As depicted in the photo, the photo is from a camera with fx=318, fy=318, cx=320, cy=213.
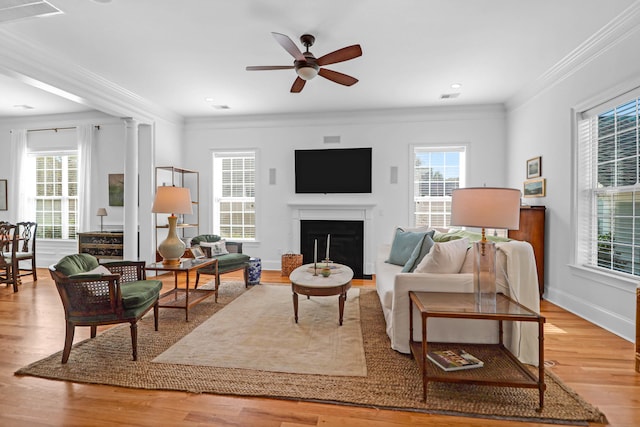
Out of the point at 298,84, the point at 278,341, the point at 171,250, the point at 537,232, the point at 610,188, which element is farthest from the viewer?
the point at 537,232

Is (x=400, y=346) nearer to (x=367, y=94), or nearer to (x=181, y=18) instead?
(x=181, y=18)

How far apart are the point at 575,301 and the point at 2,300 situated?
685cm

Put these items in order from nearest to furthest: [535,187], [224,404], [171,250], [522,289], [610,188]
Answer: [224,404]
[522,289]
[610,188]
[171,250]
[535,187]

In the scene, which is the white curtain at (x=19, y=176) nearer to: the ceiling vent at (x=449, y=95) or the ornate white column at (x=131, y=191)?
the ornate white column at (x=131, y=191)

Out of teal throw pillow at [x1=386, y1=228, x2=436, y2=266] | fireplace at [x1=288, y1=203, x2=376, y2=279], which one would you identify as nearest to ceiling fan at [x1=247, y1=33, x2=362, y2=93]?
teal throw pillow at [x1=386, y1=228, x2=436, y2=266]

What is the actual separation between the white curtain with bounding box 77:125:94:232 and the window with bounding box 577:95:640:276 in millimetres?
7394

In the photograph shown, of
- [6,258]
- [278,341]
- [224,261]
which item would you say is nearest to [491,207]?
[278,341]

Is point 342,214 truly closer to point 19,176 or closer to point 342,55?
point 342,55

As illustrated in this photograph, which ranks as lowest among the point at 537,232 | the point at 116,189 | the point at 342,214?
the point at 537,232

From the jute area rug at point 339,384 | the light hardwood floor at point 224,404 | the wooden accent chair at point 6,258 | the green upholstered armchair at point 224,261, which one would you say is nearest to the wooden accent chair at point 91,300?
the jute area rug at point 339,384

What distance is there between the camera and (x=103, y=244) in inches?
202

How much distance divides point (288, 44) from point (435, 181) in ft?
12.6

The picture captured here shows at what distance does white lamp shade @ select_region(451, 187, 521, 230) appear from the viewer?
203 cm

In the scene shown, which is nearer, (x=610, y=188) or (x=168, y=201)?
(x=610, y=188)
